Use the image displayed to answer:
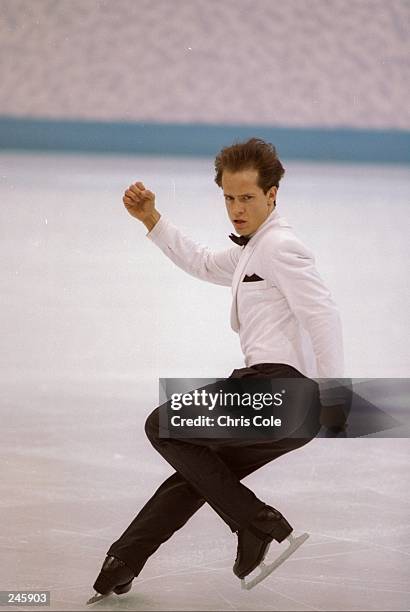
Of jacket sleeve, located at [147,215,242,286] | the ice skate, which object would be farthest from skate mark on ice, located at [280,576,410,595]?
jacket sleeve, located at [147,215,242,286]

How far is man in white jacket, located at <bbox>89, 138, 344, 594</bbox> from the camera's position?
2.24 meters

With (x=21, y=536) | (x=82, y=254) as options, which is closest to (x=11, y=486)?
(x=21, y=536)

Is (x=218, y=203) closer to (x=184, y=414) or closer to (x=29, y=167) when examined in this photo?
(x=29, y=167)

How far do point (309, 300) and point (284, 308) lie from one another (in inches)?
3.7

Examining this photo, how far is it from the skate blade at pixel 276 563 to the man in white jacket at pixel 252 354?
0.02 meters

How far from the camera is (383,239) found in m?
7.25

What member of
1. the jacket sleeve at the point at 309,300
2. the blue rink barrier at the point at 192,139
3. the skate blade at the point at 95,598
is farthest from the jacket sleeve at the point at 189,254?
the blue rink barrier at the point at 192,139

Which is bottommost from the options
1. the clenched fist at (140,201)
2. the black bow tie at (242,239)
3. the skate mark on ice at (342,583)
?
the skate mark on ice at (342,583)

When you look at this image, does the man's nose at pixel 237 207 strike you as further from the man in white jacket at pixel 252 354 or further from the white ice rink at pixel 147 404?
the white ice rink at pixel 147 404

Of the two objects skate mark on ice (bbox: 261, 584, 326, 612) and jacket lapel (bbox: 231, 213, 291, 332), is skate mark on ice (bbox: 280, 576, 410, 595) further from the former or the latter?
jacket lapel (bbox: 231, 213, 291, 332)

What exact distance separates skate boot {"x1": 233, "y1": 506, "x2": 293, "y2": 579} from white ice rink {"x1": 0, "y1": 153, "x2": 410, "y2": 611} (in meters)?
0.10

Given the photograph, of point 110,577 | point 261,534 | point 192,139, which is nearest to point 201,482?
point 261,534

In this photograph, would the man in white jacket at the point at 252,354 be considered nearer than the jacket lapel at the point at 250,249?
Yes

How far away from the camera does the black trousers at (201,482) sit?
2.27 meters
